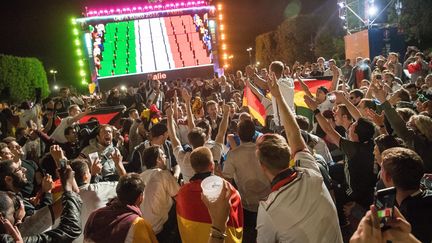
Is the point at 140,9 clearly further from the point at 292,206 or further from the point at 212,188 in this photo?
the point at 212,188

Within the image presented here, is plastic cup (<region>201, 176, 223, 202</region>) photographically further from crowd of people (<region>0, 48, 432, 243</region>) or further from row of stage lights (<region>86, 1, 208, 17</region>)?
row of stage lights (<region>86, 1, 208, 17</region>)

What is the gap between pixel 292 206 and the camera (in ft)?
8.16

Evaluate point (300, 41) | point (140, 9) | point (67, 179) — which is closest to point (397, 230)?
point (67, 179)

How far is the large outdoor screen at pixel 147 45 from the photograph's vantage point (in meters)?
26.0

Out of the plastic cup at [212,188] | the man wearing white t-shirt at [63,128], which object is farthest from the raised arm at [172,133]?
the man wearing white t-shirt at [63,128]

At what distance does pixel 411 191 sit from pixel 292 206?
839 millimetres

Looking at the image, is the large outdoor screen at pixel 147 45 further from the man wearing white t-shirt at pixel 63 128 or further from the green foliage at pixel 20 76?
the man wearing white t-shirt at pixel 63 128

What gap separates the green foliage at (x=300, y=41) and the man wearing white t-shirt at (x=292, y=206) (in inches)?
1256

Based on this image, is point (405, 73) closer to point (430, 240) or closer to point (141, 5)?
point (430, 240)

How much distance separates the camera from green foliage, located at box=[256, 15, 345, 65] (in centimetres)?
3356

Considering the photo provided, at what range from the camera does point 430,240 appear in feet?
8.33

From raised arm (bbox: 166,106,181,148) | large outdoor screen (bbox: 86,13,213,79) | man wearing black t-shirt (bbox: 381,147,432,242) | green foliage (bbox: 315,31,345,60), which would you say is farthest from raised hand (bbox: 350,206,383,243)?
green foliage (bbox: 315,31,345,60)


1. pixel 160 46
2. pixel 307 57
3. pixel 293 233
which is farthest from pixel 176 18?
pixel 293 233

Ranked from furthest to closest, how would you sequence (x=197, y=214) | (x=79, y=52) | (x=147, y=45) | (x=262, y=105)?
(x=79, y=52)
(x=147, y=45)
(x=262, y=105)
(x=197, y=214)
